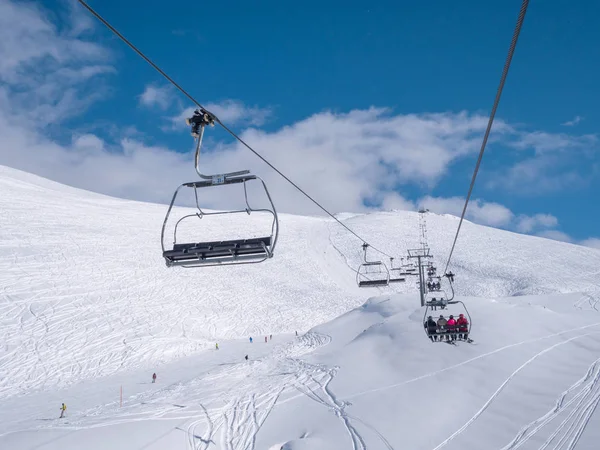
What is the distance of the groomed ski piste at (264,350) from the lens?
14438 mm

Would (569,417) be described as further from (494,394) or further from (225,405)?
(225,405)

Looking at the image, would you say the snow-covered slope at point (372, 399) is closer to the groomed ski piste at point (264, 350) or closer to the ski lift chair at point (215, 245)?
the groomed ski piste at point (264, 350)

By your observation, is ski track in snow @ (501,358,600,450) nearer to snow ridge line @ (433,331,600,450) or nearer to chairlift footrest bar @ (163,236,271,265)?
snow ridge line @ (433,331,600,450)

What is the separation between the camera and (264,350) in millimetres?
34594

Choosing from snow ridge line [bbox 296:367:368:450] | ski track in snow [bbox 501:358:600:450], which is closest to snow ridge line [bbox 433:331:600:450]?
ski track in snow [bbox 501:358:600:450]

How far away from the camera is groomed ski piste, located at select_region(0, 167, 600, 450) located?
14.4 m

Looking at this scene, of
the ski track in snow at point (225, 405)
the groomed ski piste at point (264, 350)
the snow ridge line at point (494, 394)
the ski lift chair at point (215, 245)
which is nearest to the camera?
the ski lift chair at point (215, 245)

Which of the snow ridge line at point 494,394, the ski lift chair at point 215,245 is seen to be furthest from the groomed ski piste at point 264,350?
the ski lift chair at point 215,245

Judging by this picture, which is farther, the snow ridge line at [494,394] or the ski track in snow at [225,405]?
the ski track in snow at [225,405]

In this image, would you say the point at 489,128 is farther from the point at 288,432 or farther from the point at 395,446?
the point at 288,432

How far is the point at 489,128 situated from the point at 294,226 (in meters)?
74.9

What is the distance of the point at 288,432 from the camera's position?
1469 cm

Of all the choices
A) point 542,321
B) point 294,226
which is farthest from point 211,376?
point 294,226

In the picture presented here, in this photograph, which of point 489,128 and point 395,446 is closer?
point 489,128
